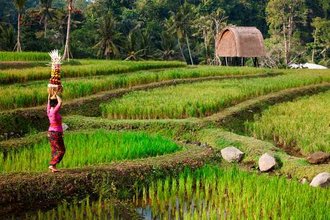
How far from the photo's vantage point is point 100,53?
34.2 meters

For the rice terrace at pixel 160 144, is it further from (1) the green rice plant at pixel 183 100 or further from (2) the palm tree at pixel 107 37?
(2) the palm tree at pixel 107 37

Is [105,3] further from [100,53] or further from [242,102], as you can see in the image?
[242,102]

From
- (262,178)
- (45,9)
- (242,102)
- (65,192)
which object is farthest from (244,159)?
(45,9)

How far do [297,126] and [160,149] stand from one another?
438 cm

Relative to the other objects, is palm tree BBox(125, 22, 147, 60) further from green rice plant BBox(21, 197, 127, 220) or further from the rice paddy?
green rice plant BBox(21, 197, 127, 220)

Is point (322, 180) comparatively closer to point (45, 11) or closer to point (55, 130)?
point (55, 130)

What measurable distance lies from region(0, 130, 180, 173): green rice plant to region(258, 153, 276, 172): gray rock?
1.60 metres

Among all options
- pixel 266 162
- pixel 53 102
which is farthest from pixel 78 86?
pixel 53 102

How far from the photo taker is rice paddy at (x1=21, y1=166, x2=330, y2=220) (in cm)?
583

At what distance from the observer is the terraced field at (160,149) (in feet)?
20.9

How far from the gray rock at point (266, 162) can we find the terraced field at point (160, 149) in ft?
0.50

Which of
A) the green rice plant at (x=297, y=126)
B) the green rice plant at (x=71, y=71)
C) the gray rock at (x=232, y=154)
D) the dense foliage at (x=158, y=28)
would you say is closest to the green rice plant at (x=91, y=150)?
the gray rock at (x=232, y=154)

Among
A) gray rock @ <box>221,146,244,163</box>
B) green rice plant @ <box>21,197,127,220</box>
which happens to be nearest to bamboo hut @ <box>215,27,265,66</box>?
gray rock @ <box>221,146,244,163</box>

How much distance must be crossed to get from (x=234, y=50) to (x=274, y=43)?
1357 cm
